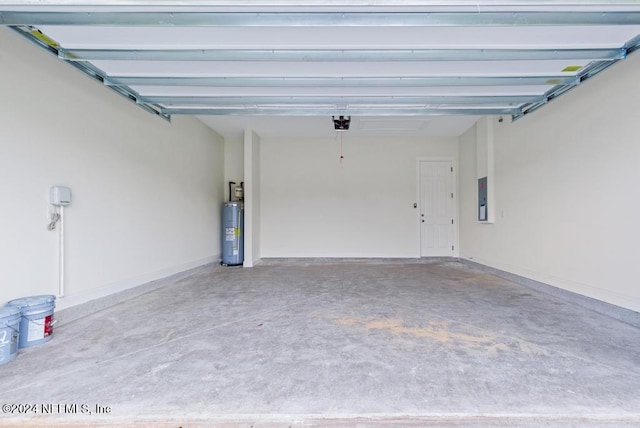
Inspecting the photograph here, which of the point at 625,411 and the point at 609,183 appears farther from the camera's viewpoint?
the point at 609,183

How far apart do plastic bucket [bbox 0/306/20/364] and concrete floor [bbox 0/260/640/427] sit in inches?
4.0

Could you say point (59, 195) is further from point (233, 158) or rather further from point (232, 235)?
point (233, 158)

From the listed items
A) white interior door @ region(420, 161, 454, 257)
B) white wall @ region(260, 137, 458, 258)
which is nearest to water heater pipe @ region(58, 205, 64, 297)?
white wall @ region(260, 137, 458, 258)

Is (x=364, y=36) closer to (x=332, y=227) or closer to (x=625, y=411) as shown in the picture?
(x=625, y=411)

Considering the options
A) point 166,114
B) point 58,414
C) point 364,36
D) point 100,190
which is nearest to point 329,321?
point 58,414

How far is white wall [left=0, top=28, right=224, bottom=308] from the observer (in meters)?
2.47

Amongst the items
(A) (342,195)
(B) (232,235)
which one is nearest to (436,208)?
(A) (342,195)

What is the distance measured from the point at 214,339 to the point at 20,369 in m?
1.26

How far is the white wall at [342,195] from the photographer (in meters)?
6.90

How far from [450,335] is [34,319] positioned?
347 cm

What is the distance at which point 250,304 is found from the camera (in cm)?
353

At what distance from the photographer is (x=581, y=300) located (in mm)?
3383

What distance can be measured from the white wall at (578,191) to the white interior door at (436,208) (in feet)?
5.64

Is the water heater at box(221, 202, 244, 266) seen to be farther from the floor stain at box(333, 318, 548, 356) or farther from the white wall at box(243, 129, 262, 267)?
the floor stain at box(333, 318, 548, 356)
